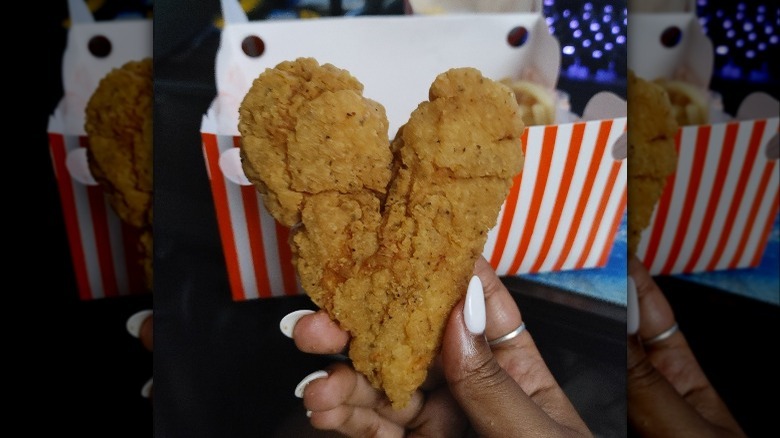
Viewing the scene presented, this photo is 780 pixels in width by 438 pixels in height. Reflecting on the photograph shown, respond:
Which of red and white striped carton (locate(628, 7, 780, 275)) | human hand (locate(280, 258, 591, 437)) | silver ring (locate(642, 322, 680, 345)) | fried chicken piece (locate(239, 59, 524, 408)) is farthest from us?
silver ring (locate(642, 322, 680, 345))

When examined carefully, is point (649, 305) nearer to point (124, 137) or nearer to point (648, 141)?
point (648, 141)

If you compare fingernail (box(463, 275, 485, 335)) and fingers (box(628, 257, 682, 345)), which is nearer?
fingernail (box(463, 275, 485, 335))

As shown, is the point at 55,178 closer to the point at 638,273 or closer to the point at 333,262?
the point at 333,262

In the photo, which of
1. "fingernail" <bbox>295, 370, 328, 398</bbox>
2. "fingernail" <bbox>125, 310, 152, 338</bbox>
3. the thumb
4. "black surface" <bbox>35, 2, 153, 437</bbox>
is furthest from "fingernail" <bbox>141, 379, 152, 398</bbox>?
the thumb

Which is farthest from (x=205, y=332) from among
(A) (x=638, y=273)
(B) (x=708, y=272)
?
(B) (x=708, y=272)

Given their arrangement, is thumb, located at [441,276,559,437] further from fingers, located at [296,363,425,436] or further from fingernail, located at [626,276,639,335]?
fingernail, located at [626,276,639,335]

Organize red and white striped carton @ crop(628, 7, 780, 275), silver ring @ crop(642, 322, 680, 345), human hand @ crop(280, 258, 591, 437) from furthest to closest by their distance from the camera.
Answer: silver ring @ crop(642, 322, 680, 345)
red and white striped carton @ crop(628, 7, 780, 275)
human hand @ crop(280, 258, 591, 437)

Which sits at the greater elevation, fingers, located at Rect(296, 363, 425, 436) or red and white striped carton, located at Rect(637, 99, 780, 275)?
red and white striped carton, located at Rect(637, 99, 780, 275)

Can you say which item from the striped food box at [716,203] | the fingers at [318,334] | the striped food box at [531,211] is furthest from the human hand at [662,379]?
the fingers at [318,334]

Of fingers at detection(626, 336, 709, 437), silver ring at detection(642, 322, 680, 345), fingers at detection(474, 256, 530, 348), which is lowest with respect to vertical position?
fingers at detection(626, 336, 709, 437)
